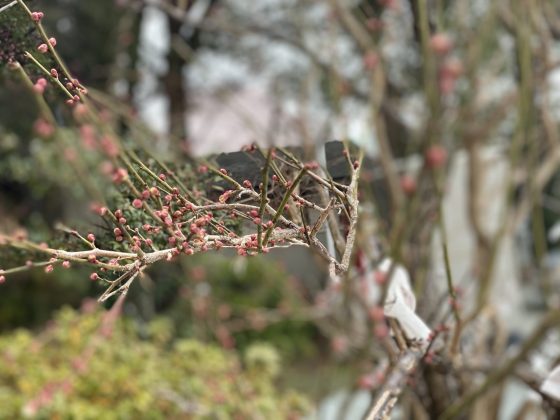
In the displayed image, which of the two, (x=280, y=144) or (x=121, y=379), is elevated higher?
(x=280, y=144)

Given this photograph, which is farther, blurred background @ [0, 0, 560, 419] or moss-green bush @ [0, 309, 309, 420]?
moss-green bush @ [0, 309, 309, 420]

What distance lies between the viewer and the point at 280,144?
1.52m

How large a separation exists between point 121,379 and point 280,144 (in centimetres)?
198

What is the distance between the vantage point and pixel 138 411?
3080mm

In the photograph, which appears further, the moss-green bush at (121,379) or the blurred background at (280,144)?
the moss-green bush at (121,379)

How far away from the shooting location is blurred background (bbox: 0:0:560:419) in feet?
5.89

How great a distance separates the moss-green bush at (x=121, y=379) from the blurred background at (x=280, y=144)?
11 mm

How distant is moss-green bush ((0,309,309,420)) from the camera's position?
2.98m

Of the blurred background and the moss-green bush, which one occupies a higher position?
the blurred background

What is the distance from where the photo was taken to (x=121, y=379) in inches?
126

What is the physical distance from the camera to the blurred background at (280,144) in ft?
5.89

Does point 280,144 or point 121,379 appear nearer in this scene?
point 280,144

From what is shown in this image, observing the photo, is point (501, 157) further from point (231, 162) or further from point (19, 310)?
point (19, 310)

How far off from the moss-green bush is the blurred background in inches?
0.4
